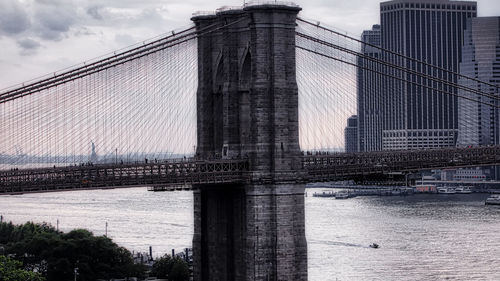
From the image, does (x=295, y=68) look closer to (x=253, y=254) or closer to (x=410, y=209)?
(x=253, y=254)

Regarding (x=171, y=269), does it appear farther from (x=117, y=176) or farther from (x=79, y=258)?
(x=117, y=176)

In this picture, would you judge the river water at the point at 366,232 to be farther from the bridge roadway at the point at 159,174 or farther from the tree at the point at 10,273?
the tree at the point at 10,273

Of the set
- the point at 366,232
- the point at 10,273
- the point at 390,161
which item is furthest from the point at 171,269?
the point at 366,232

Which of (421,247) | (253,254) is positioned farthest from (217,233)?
(421,247)

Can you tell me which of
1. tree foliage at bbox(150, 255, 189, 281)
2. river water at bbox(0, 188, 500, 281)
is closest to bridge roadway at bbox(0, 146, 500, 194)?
tree foliage at bbox(150, 255, 189, 281)

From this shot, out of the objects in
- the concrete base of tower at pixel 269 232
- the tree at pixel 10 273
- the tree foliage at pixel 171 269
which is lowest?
the tree foliage at pixel 171 269

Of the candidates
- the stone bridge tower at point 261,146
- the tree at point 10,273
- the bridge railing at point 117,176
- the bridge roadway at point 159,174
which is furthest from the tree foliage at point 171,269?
the bridge railing at point 117,176
